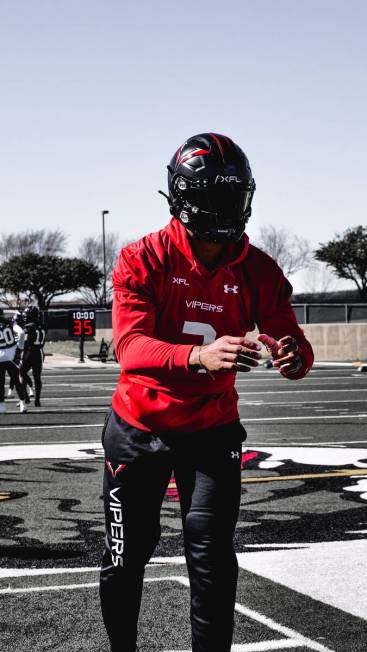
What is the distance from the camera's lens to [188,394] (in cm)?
360

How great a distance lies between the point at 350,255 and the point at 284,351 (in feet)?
242

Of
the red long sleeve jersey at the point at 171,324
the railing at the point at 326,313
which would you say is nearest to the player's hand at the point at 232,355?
the red long sleeve jersey at the point at 171,324

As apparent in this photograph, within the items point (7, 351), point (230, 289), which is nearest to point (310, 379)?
point (7, 351)

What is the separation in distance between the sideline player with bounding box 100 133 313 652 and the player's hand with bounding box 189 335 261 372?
0.15 m

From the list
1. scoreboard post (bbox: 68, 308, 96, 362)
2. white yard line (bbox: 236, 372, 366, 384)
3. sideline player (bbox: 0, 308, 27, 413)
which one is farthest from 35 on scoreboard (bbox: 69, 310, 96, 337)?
sideline player (bbox: 0, 308, 27, 413)

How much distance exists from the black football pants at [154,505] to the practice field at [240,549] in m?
0.68

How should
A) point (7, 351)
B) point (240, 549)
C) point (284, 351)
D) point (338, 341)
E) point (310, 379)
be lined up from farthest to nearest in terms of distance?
point (338, 341) → point (310, 379) → point (7, 351) → point (240, 549) → point (284, 351)

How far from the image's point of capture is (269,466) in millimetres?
9805

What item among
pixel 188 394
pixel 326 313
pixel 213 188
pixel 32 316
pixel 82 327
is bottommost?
pixel 188 394

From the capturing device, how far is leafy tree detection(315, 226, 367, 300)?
76000 mm

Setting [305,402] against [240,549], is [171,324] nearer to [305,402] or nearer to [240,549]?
[240,549]

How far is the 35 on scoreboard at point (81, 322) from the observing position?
40.5m

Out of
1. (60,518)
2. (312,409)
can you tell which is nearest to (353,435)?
(312,409)

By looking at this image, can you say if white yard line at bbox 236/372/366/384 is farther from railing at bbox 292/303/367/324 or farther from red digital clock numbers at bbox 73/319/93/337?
railing at bbox 292/303/367/324
